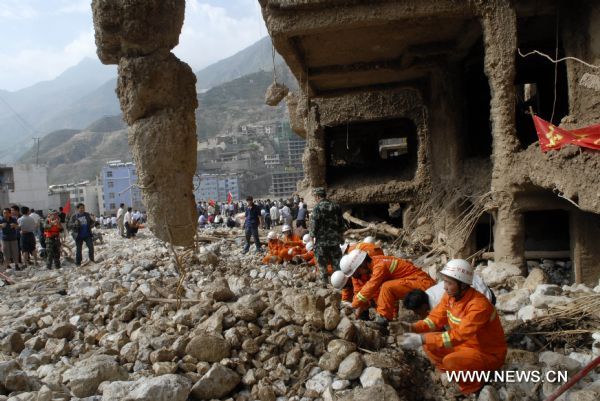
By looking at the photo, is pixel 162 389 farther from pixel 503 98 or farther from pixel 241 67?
pixel 241 67

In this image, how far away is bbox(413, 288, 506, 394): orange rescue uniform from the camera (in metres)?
3.29

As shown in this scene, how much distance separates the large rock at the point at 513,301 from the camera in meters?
5.00

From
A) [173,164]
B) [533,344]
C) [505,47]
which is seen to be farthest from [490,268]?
[173,164]

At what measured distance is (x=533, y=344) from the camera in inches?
164

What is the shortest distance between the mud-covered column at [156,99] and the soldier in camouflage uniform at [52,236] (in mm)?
4437

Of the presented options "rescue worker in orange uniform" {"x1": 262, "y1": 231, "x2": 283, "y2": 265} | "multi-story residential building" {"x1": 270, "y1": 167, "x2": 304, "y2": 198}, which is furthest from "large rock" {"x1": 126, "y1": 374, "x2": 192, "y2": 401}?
"multi-story residential building" {"x1": 270, "y1": 167, "x2": 304, "y2": 198}

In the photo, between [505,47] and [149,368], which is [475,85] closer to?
[505,47]

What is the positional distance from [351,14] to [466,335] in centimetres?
496

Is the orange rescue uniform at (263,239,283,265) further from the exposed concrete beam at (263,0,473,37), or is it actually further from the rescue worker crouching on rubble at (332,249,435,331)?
the rescue worker crouching on rubble at (332,249,435,331)

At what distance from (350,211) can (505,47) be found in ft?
21.8

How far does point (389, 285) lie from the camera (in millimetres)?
4312

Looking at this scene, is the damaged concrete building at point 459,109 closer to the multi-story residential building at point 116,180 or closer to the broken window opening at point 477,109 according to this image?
the broken window opening at point 477,109

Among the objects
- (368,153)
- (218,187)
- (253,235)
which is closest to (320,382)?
(253,235)

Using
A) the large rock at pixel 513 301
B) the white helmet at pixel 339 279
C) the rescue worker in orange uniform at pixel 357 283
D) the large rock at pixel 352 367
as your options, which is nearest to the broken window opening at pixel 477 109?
the large rock at pixel 513 301
